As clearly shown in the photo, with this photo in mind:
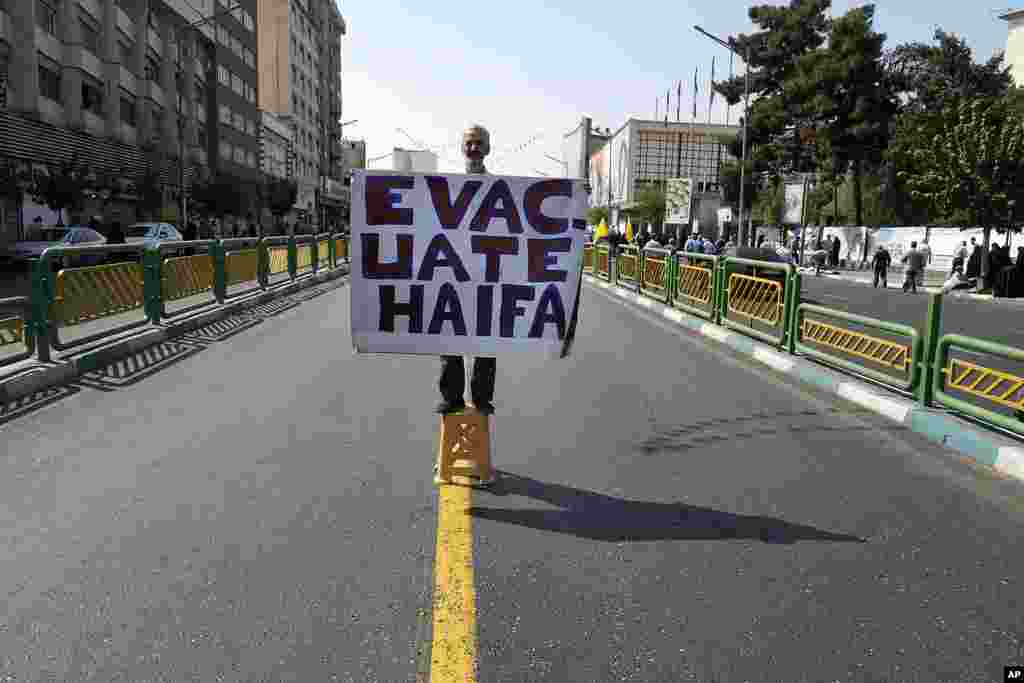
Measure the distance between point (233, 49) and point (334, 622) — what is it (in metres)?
62.7

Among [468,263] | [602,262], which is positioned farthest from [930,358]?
[602,262]

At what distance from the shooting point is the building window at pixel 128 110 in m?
39.6

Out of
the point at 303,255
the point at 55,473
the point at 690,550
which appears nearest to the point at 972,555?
the point at 690,550

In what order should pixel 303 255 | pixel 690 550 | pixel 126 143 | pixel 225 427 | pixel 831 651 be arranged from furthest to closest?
pixel 126 143 < pixel 303 255 < pixel 225 427 < pixel 690 550 < pixel 831 651

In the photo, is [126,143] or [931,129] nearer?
[931,129]

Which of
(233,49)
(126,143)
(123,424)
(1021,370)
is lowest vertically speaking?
(123,424)

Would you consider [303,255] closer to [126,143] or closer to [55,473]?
[55,473]

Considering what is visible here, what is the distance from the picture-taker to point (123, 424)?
5.95 metres

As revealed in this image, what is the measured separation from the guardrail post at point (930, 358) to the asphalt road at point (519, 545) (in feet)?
1.68

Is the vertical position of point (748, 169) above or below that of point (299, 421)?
above

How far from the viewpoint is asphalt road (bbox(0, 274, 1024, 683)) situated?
279 centimetres

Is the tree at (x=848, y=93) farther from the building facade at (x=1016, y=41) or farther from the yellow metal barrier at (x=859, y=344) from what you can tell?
the yellow metal barrier at (x=859, y=344)

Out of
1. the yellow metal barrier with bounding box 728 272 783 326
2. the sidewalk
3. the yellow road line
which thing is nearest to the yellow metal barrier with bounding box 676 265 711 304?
the yellow metal barrier with bounding box 728 272 783 326

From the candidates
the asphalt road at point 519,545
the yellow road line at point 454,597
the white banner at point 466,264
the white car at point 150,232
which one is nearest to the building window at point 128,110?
the white car at point 150,232
